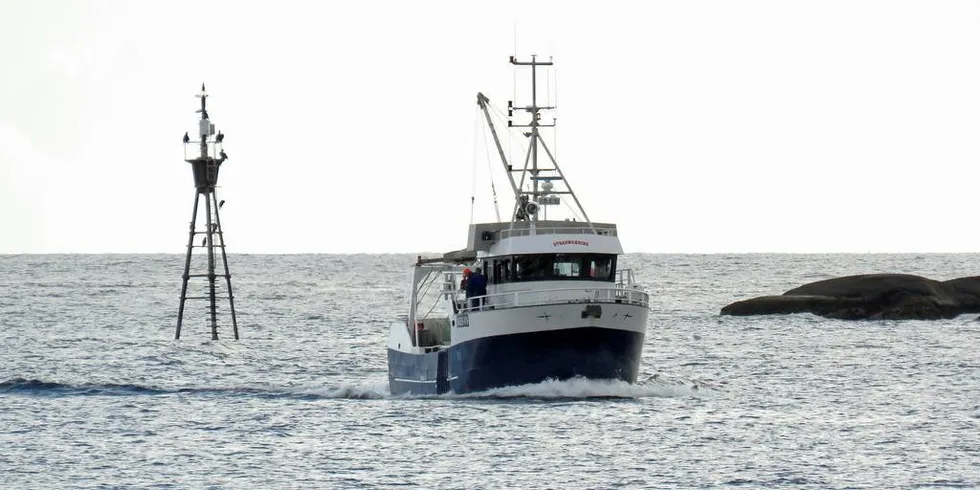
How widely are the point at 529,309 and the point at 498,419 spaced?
3491 mm

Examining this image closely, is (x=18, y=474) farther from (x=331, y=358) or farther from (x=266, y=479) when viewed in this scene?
(x=331, y=358)

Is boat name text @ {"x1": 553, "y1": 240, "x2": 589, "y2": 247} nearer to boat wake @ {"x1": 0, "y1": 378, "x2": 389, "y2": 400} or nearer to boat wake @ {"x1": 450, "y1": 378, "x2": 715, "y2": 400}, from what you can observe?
boat wake @ {"x1": 450, "y1": 378, "x2": 715, "y2": 400}

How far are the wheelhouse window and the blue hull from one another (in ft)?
8.52

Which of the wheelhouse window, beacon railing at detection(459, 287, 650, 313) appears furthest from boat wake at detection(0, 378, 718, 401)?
the wheelhouse window

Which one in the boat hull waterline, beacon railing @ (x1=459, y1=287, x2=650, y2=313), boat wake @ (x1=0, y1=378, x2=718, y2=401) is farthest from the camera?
boat wake @ (x1=0, y1=378, x2=718, y2=401)

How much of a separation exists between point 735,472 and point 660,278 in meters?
157

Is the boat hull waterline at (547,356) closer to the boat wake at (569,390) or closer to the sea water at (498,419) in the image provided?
the boat wake at (569,390)

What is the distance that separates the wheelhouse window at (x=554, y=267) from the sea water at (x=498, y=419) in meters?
3.50

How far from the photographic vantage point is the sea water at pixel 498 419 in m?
33.4

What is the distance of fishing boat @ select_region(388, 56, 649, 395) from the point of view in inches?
1670

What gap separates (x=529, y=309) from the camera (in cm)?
4209

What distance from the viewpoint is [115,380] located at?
56219 millimetres

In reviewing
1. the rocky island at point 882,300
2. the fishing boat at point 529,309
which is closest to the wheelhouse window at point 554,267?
the fishing boat at point 529,309

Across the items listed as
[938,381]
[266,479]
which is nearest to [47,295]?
[938,381]
